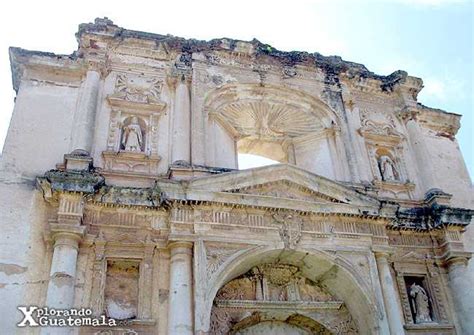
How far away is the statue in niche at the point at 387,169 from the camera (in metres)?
12.0

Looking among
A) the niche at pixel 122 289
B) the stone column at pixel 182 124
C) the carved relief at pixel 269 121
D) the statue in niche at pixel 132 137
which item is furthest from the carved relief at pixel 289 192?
the carved relief at pixel 269 121

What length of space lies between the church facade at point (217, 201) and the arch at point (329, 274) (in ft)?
0.11

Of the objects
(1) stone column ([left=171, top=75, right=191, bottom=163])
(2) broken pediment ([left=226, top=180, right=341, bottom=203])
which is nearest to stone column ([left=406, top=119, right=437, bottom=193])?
(2) broken pediment ([left=226, top=180, right=341, bottom=203])

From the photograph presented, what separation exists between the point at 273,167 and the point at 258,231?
1.34 m

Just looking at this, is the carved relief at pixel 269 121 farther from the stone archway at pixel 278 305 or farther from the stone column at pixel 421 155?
the stone archway at pixel 278 305

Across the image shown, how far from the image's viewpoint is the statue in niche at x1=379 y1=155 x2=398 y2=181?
12024mm

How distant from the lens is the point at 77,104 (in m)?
10.7

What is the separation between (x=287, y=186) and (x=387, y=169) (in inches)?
134

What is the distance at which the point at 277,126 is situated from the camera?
1309 centimetres

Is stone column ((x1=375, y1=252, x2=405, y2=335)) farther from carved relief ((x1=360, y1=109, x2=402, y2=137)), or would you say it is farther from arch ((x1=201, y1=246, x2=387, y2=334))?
carved relief ((x1=360, y1=109, x2=402, y2=137))

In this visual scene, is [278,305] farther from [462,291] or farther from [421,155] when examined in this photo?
[421,155]

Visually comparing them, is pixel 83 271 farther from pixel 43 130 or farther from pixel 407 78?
pixel 407 78

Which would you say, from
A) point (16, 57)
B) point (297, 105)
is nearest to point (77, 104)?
point (16, 57)

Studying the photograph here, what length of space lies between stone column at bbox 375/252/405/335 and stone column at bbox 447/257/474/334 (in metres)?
1.35
